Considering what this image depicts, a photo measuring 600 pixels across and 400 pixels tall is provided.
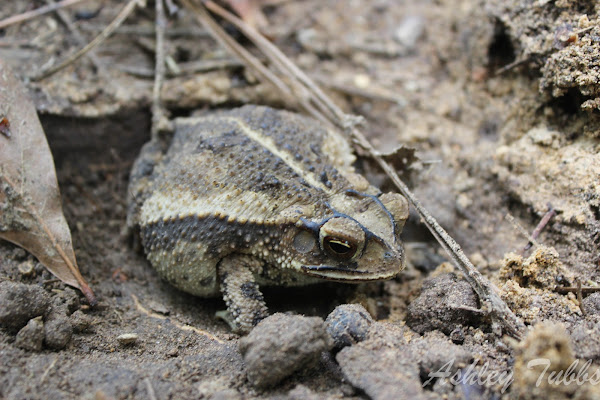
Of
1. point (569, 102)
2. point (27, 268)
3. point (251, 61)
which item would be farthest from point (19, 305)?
point (569, 102)

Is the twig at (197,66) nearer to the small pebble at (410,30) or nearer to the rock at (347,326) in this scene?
the small pebble at (410,30)

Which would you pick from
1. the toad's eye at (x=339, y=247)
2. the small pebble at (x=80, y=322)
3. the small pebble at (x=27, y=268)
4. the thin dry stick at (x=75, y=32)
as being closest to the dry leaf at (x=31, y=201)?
the small pebble at (x=27, y=268)

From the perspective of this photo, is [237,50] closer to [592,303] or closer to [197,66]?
[197,66]

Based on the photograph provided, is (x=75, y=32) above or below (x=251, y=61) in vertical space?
below

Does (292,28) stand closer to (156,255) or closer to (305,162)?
(305,162)

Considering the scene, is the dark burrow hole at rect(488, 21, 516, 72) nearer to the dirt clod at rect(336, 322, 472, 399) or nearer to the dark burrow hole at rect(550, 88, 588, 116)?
the dark burrow hole at rect(550, 88, 588, 116)

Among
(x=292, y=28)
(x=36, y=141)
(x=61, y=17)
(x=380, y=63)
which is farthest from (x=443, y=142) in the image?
(x=61, y=17)
